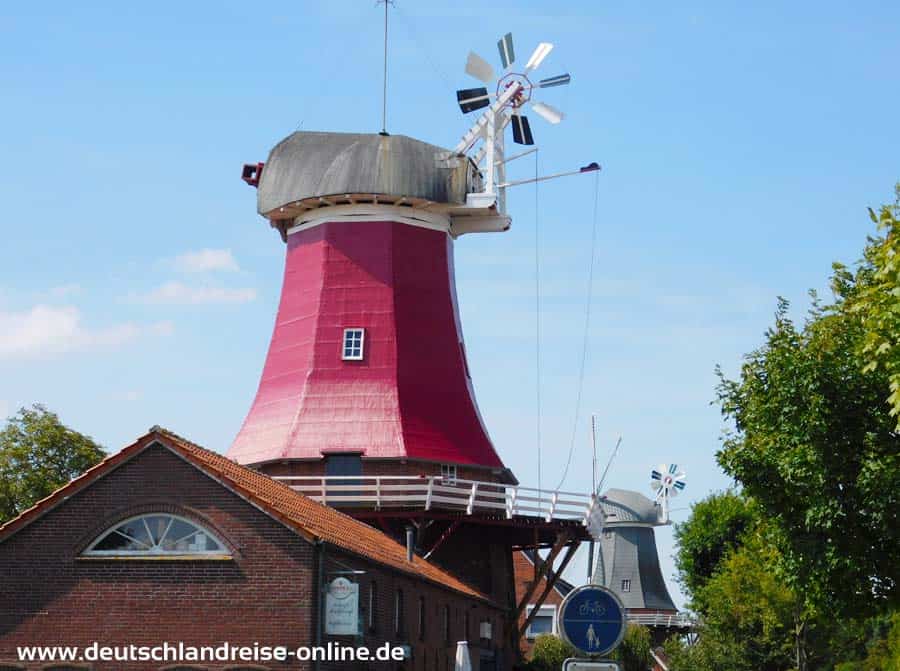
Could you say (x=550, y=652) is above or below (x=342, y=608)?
above

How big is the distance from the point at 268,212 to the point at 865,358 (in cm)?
2155

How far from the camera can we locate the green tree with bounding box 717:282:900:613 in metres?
30.0

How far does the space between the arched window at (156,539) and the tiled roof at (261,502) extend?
0.96m

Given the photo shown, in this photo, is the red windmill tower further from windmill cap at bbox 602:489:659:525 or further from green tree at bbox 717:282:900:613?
windmill cap at bbox 602:489:659:525

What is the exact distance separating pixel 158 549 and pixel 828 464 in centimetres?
1339

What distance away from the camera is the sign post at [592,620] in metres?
15.1

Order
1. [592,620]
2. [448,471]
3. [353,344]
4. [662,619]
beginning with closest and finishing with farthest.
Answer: [592,620] < [448,471] < [353,344] < [662,619]

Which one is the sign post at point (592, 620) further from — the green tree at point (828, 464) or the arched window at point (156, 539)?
the green tree at point (828, 464)

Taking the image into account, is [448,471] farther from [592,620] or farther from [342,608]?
[592,620]

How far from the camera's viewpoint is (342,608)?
2531 cm

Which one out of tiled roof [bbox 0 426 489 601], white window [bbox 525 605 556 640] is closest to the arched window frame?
tiled roof [bbox 0 426 489 601]

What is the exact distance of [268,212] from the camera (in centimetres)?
4516

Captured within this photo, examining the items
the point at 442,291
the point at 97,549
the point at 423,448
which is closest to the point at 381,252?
the point at 442,291

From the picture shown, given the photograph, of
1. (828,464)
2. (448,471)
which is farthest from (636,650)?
(828,464)
